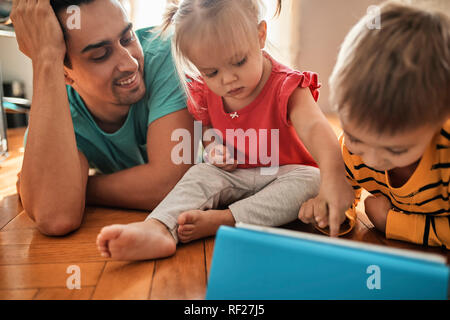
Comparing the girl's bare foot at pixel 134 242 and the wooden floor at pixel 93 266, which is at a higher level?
the girl's bare foot at pixel 134 242

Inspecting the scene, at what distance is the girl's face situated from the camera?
0.75 metres

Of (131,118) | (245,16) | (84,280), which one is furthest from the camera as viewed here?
(131,118)

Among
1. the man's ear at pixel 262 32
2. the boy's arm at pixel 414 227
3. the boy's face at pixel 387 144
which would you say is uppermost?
the man's ear at pixel 262 32

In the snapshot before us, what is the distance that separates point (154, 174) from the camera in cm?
89

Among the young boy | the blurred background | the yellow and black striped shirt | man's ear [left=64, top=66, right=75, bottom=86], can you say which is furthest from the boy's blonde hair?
the blurred background

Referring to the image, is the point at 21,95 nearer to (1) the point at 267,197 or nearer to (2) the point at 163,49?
(2) the point at 163,49

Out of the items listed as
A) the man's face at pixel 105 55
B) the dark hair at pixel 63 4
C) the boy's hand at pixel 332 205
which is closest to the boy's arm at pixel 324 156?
the boy's hand at pixel 332 205

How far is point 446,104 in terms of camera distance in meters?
0.54

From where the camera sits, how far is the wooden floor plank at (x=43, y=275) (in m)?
0.62

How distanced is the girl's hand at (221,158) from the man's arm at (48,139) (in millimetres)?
286

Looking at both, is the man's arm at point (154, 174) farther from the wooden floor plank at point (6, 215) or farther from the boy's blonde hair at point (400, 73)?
the boy's blonde hair at point (400, 73)

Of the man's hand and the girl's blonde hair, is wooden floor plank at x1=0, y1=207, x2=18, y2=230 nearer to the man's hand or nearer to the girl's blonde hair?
the man's hand
